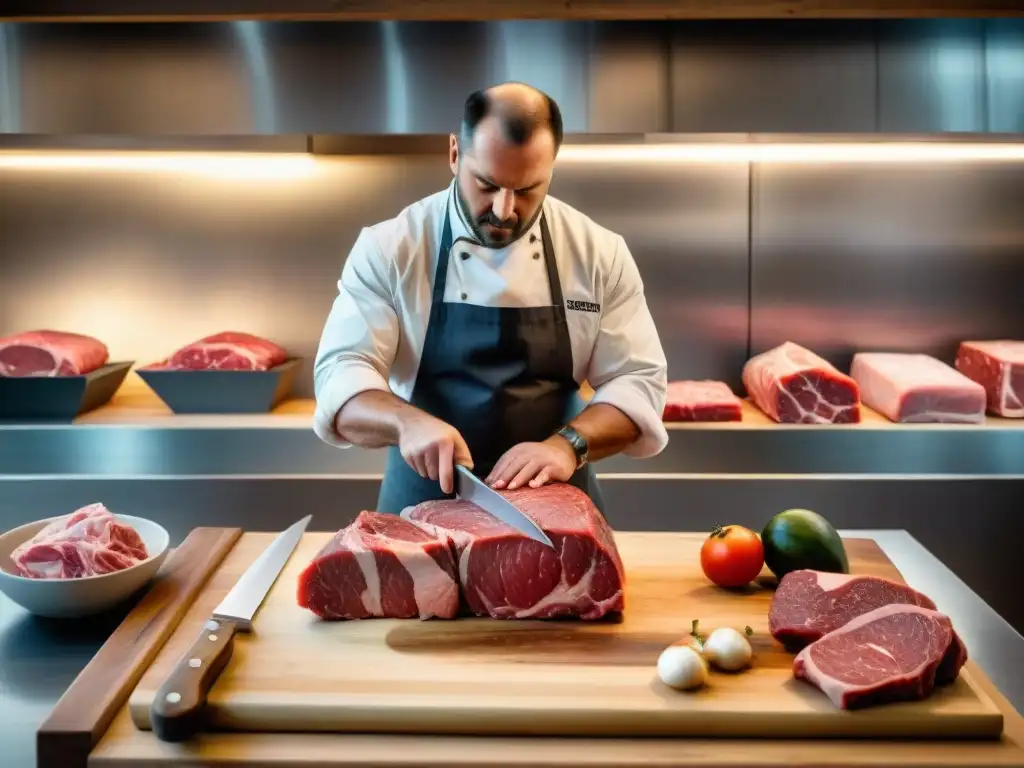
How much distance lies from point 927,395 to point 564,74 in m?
1.56

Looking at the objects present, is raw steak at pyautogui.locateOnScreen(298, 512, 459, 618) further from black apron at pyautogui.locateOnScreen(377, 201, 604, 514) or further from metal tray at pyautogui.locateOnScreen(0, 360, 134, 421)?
metal tray at pyautogui.locateOnScreen(0, 360, 134, 421)

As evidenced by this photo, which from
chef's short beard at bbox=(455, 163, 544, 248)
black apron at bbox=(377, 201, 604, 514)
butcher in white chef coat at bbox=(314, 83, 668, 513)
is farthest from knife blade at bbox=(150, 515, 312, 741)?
chef's short beard at bbox=(455, 163, 544, 248)

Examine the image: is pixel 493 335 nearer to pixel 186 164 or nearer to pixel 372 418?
pixel 372 418

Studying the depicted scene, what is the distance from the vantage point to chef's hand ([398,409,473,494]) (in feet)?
6.30

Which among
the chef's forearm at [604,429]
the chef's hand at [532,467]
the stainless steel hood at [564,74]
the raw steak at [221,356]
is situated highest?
the stainless steel hood at [564,74]

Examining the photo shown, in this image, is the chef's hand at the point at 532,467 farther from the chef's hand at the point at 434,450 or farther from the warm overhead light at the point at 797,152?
the warm overhead light at the point at 797,152

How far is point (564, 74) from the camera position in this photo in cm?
349

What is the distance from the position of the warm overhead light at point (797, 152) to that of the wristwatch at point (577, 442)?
1.76 metres

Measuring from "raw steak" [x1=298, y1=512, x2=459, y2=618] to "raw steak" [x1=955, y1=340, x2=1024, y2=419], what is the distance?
93.4 inches

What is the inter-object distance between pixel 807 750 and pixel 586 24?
2.65 meters

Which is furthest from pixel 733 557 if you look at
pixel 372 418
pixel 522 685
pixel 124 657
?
pixel 124 657

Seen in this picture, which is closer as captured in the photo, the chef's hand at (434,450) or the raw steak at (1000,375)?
the chef's hand at (434,450)

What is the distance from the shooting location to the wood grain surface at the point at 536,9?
10.2 feet

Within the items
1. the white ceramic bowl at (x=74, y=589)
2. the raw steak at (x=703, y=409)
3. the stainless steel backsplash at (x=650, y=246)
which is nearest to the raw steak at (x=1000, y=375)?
the stainless steel backsplash at (x=650, y=246)
